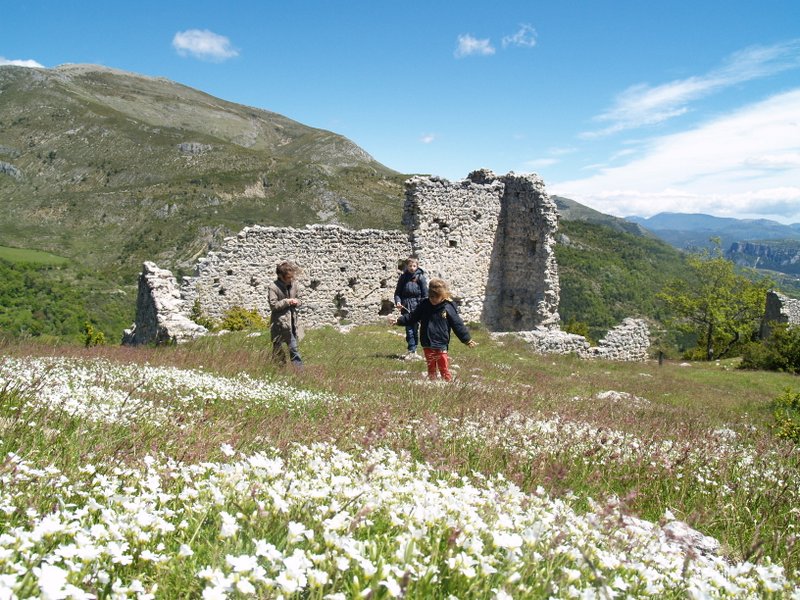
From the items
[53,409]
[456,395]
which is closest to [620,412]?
[456,395]

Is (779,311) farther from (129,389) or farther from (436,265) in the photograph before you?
(129,389)

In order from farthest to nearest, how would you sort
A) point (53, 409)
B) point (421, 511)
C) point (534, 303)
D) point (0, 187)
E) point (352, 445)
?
point (0, 187) → point (534, 303) → point (53, 409) → point (352, 445) → point (421, 511)

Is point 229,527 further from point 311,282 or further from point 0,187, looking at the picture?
point 0,187

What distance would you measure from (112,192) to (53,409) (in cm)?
8723

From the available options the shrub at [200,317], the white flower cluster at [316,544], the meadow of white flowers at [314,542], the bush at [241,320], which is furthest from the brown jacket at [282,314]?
the shrub at [200,317]

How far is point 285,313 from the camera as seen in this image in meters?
10.2

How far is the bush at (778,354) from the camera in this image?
2138 cm

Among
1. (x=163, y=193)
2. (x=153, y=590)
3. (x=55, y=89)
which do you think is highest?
(x=55, y=89)

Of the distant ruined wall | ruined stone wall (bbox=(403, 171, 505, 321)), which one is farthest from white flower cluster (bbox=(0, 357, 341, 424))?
the distant ruined wall

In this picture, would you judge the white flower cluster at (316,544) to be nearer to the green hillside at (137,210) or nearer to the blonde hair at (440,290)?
the blonde hair at (440,290)

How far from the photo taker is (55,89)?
11988cm

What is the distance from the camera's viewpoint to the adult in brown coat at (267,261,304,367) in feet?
33.0

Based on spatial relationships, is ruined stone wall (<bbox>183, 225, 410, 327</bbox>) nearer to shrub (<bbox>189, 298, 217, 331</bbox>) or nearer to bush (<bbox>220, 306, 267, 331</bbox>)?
shrub (<bbox>189, 298, 217, 331</bbox>)

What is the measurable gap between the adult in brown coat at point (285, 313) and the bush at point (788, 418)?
23.9ft
